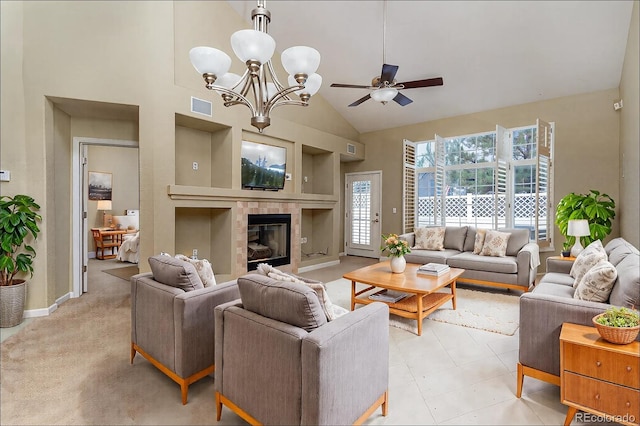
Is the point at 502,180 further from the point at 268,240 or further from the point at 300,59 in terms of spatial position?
the point at 300,59

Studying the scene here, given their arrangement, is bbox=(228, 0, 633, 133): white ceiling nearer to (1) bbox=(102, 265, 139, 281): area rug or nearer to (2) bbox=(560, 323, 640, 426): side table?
(2) bbox=(560, 323, 640, 426): side table

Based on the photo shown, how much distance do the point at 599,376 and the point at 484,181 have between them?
4.96 metres

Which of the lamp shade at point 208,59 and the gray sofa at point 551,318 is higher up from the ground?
the lamp shade at point 208,59

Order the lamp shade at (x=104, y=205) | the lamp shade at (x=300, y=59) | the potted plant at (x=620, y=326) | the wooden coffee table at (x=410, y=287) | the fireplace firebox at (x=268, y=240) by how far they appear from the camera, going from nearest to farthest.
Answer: the potted plant at (x=620, y=326)
the lamp shade at (x=300, y=59)
the wooden coffee table at (x=410, y=287)
the fireplace firebox at (x=268, y=240)
the lamp shade at (x=104, y=205)

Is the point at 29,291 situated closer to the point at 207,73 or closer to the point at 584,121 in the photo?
the point at 207,73

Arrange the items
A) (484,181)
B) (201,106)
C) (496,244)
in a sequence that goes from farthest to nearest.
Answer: (484,181)
(496,244)
(201,106)

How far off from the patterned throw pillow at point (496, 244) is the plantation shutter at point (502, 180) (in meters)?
0.72

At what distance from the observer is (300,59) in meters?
2.27

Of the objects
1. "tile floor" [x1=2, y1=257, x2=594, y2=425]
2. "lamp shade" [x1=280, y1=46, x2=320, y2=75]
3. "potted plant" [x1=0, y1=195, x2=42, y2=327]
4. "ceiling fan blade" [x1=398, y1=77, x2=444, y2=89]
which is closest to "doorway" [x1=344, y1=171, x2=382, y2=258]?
"ceiling fan blade" [x1=398, y1=77, x2=444, y2=89]

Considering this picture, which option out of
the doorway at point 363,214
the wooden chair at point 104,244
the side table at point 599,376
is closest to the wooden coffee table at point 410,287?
the side table at point 599,376

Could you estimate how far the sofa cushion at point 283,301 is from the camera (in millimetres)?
1489

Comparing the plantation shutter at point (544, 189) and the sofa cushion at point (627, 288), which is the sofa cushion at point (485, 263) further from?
the sofa cushion at point (627, 288)

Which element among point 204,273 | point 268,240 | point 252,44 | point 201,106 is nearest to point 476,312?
point 204,273

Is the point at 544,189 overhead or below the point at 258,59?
below
